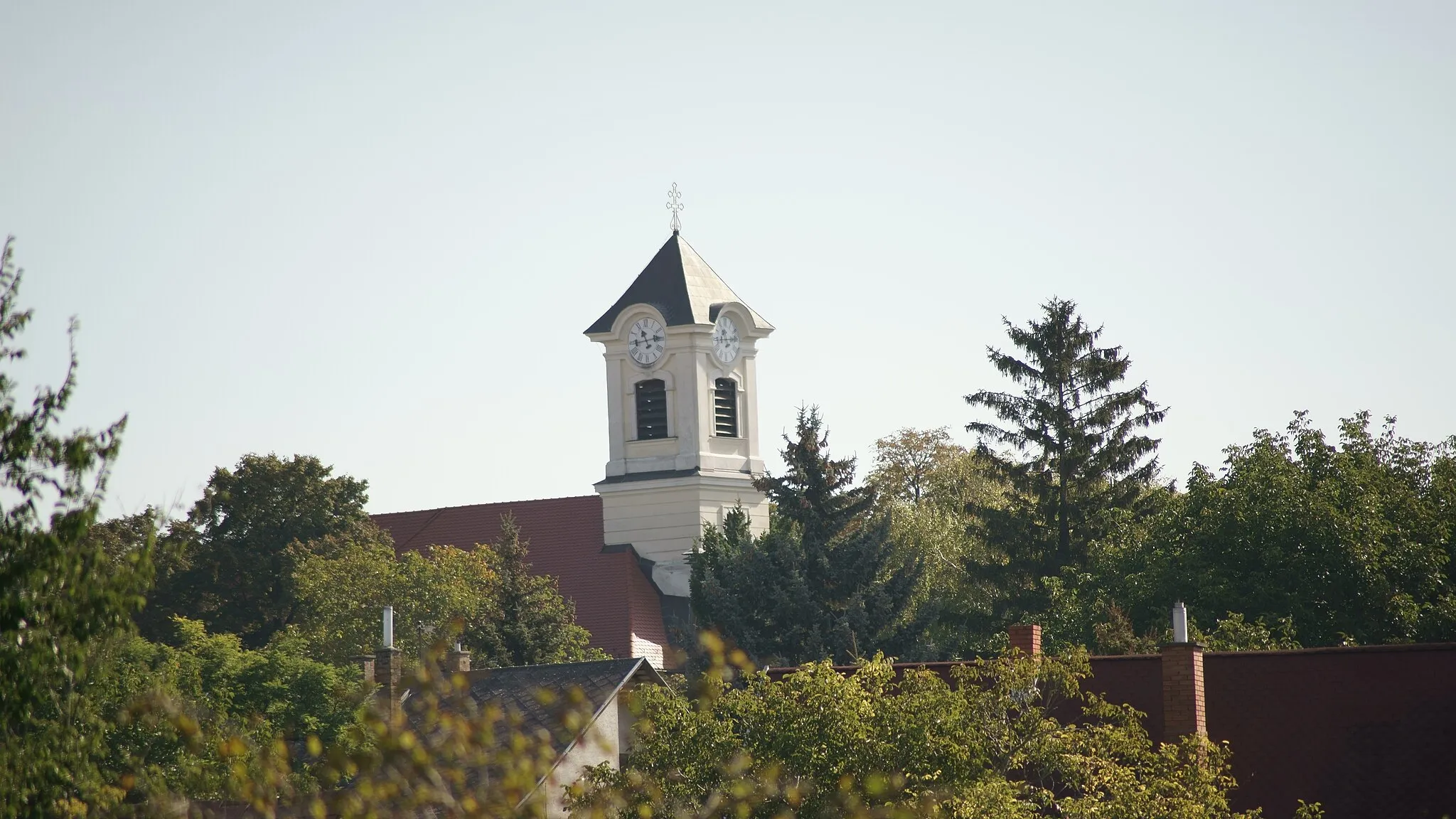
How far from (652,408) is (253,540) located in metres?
12.3

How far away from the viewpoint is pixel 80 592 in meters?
18.1

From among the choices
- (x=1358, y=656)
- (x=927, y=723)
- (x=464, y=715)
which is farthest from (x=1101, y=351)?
(x=464, y=715)

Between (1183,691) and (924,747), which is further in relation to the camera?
(1183,691)

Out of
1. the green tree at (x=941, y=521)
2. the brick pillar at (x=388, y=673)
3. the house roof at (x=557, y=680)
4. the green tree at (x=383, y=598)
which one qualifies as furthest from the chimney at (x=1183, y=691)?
the green tree at (x=383, y=598)

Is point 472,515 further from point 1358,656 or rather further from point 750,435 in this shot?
point 1358,656

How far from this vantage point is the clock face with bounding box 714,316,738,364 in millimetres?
64062

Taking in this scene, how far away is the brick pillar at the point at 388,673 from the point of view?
104 ft

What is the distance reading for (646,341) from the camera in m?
64.2

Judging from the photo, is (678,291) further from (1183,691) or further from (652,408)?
(1183,691)

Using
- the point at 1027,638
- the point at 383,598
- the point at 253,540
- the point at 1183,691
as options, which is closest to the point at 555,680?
the point at 1027,638

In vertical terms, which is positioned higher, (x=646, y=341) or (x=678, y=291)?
(x=678, y=291)

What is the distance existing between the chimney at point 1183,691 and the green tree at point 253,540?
3529 cm

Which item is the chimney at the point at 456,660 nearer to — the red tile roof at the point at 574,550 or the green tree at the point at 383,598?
the green tree at the point at 383,598

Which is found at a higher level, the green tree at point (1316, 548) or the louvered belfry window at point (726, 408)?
the louvered belfry window at point (726, 408)
